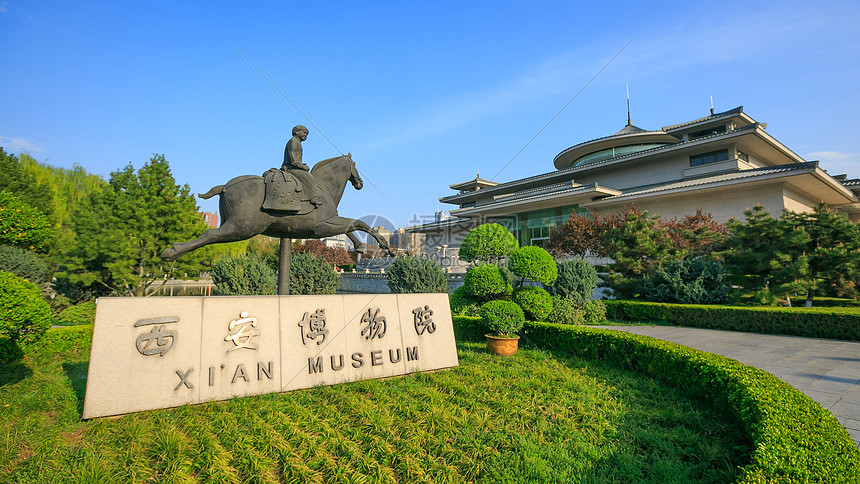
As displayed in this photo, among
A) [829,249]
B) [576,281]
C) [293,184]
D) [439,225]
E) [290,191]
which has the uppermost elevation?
[439,225]

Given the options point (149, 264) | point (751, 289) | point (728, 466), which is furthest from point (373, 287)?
point (728, 466)

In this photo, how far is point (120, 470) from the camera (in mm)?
3002

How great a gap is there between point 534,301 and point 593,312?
17.1 feet

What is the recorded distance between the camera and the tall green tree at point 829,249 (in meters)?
10.4

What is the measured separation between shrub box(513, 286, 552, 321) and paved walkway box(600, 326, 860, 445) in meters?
3.48

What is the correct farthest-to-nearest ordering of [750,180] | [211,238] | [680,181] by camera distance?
[680,181] < [750,180] < [211,238]

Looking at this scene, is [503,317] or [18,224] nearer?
[503,317]

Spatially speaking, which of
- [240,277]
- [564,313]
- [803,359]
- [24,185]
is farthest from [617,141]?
[24,185]

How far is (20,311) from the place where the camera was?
223 inches

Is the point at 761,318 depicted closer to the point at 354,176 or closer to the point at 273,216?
the point at 354,176

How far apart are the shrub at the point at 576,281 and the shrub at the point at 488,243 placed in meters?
4.38

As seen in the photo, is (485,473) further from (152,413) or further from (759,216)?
(759,216)

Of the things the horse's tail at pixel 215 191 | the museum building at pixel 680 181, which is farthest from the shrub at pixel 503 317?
the museum building at pixel 680 181

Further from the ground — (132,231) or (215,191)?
(132,231)
